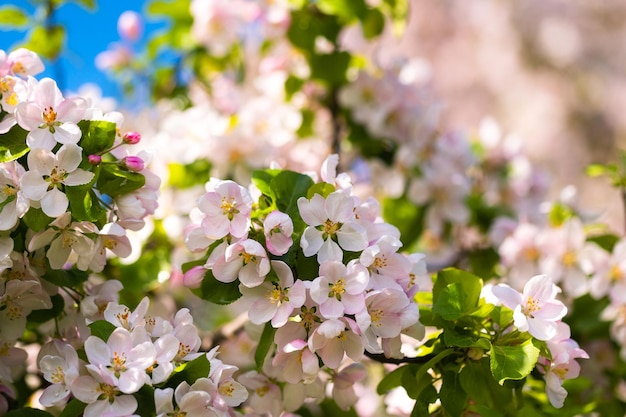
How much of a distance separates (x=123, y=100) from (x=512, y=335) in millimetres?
1591

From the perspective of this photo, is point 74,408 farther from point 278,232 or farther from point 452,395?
point 452,395

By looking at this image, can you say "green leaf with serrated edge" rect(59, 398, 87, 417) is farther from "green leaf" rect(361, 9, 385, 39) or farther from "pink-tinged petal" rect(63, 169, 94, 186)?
"green leaf" rect(361, 9, 385, 39)

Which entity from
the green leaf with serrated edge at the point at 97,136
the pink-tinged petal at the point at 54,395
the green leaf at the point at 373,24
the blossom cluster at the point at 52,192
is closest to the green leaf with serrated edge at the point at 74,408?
the pink-tinged petal at the point at 54,395

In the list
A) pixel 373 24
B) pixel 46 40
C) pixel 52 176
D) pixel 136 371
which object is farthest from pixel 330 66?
pixel 136 371

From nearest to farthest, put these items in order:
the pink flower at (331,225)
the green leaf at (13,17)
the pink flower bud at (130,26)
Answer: the pink flower at (331,225) → the green leaf at (13,17) → the pink flower bud at (130,26)

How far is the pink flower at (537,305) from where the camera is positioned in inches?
28.5

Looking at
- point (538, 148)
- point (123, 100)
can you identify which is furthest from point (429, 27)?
point (123, 100)

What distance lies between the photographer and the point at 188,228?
0.77 m

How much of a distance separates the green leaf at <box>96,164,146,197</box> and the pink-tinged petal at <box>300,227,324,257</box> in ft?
0.60

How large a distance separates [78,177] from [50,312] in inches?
8.0

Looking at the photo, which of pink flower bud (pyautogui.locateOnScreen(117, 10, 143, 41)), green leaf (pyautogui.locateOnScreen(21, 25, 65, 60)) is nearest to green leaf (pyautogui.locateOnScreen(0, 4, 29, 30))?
green leaf (pyautogui.locateOnScreen(21, 25, 65, 60))

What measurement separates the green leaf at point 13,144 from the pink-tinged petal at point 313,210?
28 centimetres

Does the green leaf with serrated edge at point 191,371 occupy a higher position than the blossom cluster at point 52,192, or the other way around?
the blossom cluster at point 52,192

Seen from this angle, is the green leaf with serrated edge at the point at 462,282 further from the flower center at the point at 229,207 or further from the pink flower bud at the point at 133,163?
the pink flower bud at the point at 133,163
